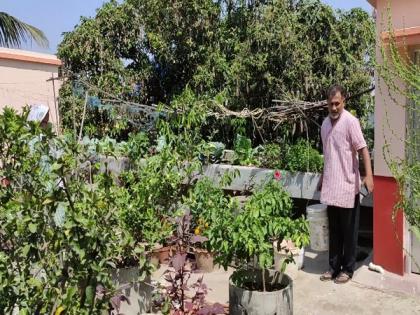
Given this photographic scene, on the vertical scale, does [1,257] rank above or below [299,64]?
below

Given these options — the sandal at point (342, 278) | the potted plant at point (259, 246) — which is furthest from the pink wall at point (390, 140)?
the potted plant at point (259, 246)

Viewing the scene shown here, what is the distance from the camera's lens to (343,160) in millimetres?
4508

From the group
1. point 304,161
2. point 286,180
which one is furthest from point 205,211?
point 304,161

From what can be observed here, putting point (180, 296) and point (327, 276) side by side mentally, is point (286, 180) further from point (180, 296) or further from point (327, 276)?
point (180, 296)

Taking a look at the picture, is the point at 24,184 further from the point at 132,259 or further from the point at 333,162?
the point at 333,162

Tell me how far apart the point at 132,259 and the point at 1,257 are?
1.37 metres

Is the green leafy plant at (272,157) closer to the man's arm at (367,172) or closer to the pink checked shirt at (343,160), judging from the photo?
the pink checked shirt at (343,160)

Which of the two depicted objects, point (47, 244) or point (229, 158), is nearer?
point (47, 244)

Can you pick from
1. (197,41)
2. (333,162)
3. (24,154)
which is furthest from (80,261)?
(197,41)

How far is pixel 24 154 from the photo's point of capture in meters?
2.52

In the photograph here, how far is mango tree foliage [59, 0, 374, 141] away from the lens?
27.8 ft

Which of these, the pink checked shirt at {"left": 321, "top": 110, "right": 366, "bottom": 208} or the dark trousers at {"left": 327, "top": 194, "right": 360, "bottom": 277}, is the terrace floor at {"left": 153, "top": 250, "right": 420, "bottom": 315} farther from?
the pink checked shirt at {"left": 321, "top": 110, "right": 366, "bottom": 208}

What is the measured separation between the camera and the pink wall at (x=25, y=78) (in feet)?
24.6

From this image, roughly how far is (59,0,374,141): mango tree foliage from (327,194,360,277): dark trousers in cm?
265
